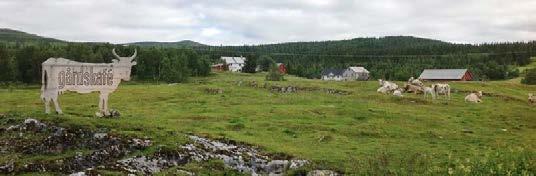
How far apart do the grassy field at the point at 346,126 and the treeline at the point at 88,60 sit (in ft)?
137

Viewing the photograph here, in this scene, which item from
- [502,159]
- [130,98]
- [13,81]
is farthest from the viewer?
[13,81]

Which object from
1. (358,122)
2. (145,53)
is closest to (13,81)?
(145,53)

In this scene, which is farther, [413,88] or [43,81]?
[413,88]

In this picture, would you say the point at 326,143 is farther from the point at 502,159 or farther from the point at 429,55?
the point at 429,55

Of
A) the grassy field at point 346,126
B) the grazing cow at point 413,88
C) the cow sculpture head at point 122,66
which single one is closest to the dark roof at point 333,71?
the grazing cow at point 413,88

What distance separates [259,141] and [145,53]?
9458 centimetres

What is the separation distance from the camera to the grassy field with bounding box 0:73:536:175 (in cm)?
2450

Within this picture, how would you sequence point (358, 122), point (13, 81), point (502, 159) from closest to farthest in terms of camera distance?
point (502, 159) → point (358, 122) → point (13, 81)

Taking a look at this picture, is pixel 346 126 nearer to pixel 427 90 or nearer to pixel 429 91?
pixel 429 91

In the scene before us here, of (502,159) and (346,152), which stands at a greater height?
(502,159)

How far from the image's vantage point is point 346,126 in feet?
127

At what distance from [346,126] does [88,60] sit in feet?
267

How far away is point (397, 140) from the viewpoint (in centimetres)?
3447

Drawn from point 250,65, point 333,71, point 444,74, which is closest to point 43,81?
point 444,74
